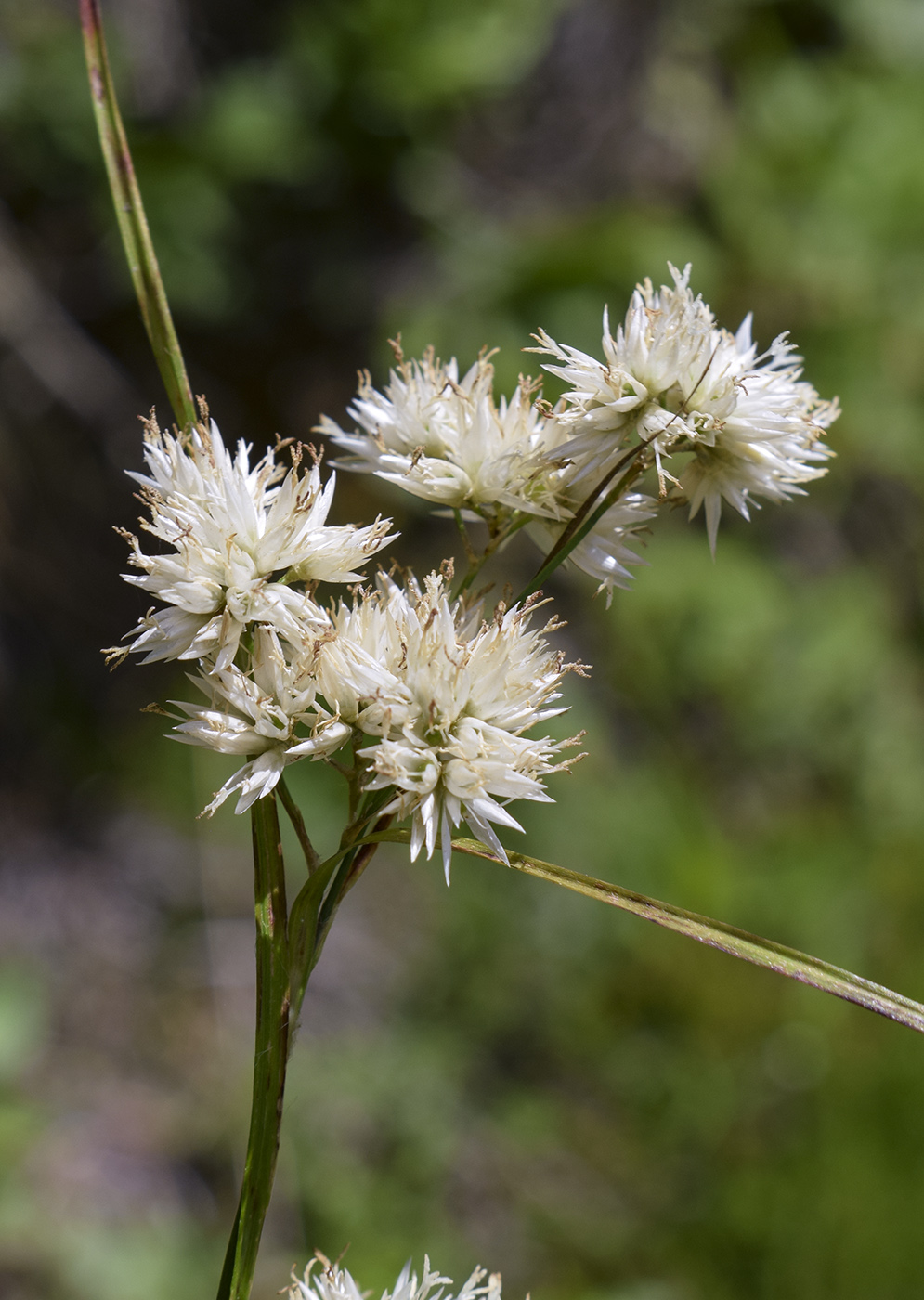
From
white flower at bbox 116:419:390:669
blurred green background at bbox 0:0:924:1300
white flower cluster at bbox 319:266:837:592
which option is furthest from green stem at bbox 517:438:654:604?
blurred green background at bbox 0:0:924:1300

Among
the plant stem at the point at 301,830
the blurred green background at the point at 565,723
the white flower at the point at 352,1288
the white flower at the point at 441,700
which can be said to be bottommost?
the white flower at the point at 352,1288

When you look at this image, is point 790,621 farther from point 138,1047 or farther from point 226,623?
point 226,623

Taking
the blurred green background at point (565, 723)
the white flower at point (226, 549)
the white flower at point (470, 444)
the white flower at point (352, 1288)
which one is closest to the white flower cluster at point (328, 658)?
the white flower at point (226, 549)

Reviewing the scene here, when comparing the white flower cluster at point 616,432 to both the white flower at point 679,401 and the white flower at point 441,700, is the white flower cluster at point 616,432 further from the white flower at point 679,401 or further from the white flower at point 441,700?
the white flower at point 441,700

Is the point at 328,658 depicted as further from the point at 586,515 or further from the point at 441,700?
the point at 586,515

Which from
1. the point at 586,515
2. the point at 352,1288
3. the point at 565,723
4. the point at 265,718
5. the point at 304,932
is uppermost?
the point at 565,723

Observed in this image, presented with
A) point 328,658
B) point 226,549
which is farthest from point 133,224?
point 328,658
